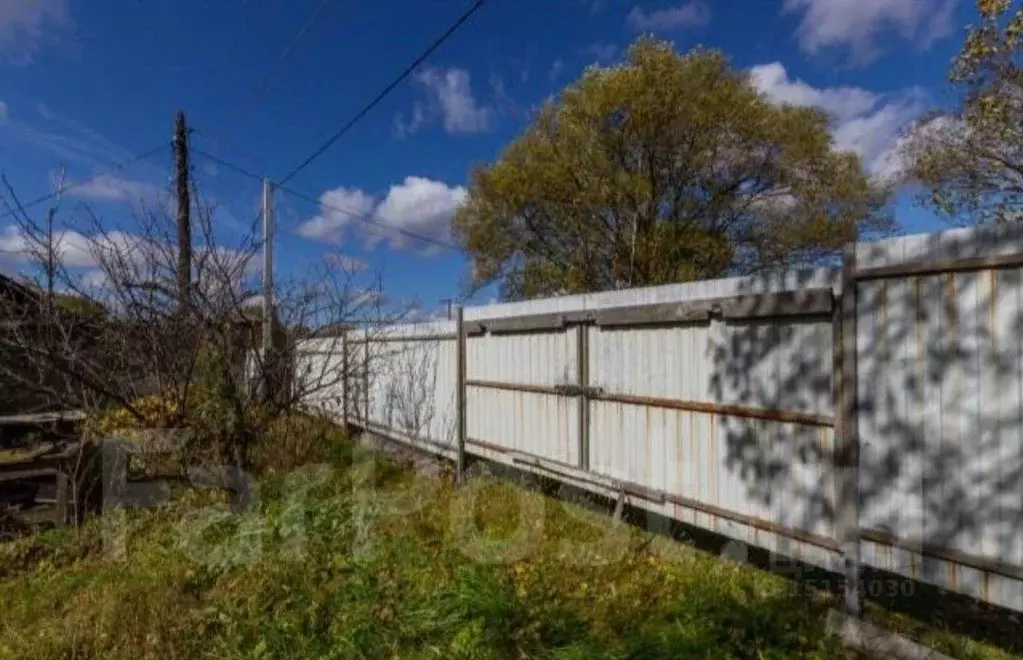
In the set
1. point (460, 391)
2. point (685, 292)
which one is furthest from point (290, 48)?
point (685, 292)

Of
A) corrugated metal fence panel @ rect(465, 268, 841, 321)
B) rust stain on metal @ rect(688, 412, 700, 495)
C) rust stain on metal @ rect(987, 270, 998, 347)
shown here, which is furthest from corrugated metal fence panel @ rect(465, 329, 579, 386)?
rust stain on metal @ rect(987, 270, 998, 347)

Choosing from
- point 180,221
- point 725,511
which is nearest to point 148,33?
point 180,221

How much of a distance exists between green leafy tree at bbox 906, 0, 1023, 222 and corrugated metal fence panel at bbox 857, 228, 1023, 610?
9.85 m

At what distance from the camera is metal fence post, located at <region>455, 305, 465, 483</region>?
272 inches

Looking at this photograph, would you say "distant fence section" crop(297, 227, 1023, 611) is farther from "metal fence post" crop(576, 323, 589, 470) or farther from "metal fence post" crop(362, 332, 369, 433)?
"metal fence post" crop(362, 332, 369, 433)

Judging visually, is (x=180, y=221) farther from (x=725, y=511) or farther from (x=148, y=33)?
(x=725, y=511)

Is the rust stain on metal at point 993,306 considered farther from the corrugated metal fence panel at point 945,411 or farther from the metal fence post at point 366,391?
the metal fence post at point 366,391

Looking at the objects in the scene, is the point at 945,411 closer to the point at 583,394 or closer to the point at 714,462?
the point at 714,462

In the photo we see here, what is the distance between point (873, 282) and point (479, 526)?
11.1 ft

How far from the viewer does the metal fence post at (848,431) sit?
3031 millimetres

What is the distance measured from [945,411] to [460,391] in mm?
4996

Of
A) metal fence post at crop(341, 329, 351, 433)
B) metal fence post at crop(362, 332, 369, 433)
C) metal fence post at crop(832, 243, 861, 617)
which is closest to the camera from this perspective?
metal fence post at crop(832, 243, 861, 617)

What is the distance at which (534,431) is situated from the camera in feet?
19.0

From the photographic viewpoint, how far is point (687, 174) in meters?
15.9
